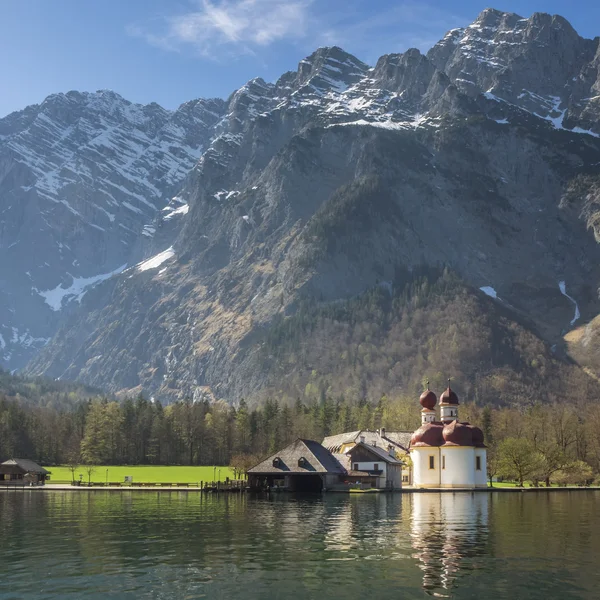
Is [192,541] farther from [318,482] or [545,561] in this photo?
Answer: [318,482]

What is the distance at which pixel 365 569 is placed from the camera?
4697 centimetres

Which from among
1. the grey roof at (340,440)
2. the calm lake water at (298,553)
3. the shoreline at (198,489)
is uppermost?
the grey roof at (340,440)

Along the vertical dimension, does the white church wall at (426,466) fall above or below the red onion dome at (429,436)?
below

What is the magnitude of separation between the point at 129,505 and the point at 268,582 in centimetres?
5809

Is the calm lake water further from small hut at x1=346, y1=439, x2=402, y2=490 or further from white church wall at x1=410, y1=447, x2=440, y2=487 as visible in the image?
white church wall at x1=410, y1=447, x2=440, y2=487

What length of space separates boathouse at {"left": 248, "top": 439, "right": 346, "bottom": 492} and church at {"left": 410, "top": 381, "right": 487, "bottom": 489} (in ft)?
64.6

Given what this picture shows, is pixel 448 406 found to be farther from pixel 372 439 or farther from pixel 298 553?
pixel 298 553

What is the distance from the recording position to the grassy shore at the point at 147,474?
160875mm

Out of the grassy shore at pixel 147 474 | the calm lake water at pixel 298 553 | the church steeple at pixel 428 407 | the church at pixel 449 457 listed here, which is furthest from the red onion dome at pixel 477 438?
the calm lake water at pixel 298 553

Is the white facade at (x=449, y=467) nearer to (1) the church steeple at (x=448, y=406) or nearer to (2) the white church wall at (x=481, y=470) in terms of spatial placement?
(2) the white church wall at (x=481, y=470)

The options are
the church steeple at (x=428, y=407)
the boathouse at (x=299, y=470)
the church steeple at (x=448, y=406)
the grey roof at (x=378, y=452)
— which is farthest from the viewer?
the church steeple at (x=428, y=407)

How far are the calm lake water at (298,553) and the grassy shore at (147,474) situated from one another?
68.6m

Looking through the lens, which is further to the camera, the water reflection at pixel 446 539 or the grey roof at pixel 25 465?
the grey roof at pixel 25 465

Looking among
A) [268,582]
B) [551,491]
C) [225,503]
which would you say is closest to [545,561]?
[268,582]
